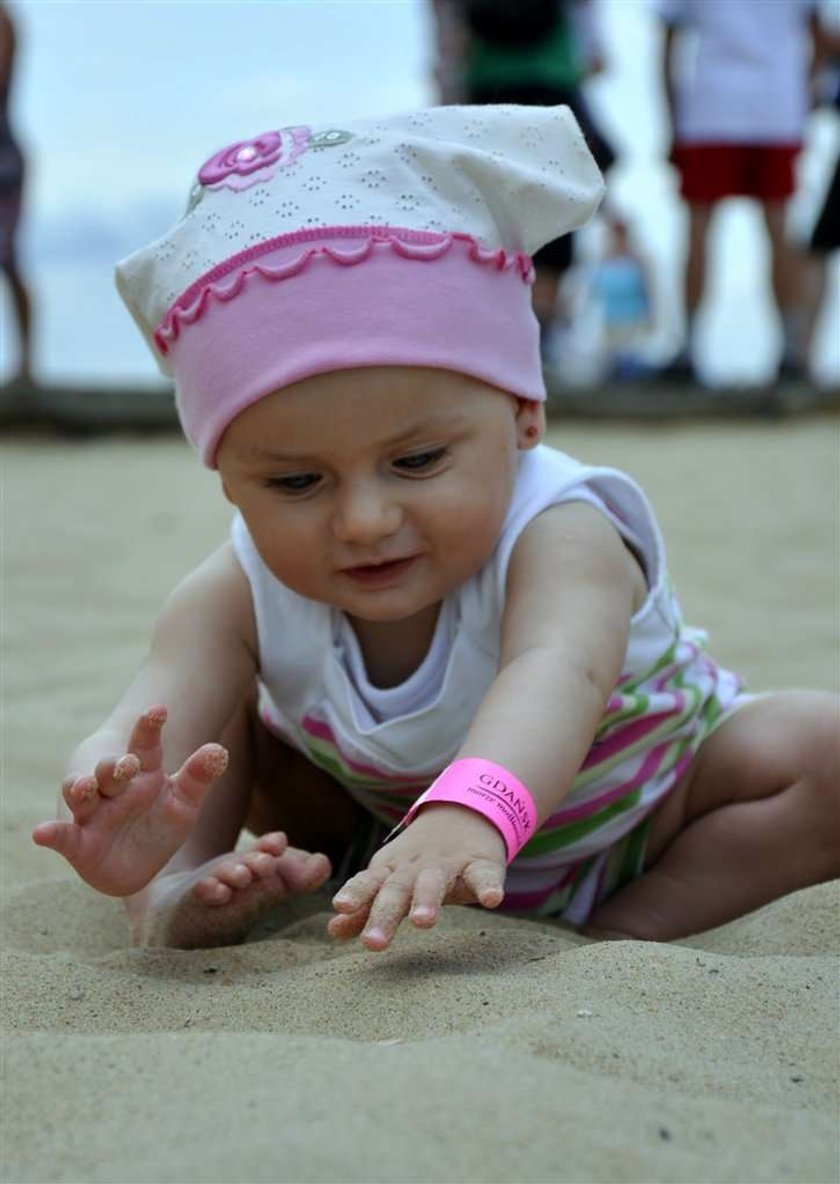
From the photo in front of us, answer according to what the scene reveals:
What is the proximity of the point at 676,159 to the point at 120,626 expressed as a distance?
4213 millimetres

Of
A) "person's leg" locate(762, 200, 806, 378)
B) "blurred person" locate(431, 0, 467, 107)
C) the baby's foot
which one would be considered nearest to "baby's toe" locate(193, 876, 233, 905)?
the baby's foot

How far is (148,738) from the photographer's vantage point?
1827 mm

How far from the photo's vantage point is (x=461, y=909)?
6.86 feet

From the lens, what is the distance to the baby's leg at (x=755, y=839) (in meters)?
2.20

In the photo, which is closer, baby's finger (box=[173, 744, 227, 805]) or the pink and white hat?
baby's finger (box=[173, 744, 227, 805])

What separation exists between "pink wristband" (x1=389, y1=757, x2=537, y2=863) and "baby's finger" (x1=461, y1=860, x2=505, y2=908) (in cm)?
7

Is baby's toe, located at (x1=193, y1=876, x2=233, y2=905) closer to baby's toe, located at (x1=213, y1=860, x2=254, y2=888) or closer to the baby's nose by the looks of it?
baby's toe, located at (x1=213, y1=860, x2=254, y2=888)

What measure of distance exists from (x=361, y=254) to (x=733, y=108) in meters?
5.56

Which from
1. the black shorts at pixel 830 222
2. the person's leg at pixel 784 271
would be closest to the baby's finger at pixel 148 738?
the person's leg at pixel 784 271

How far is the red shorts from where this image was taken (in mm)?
7148

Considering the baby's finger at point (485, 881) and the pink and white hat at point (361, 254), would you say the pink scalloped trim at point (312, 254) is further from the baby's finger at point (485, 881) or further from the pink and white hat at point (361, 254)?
the baby's finger at point (485, 881)

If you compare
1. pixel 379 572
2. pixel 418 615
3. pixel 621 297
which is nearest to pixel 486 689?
pixel 418 615

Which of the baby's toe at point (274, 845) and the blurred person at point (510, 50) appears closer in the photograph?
the baby's toe at point (274, 845)

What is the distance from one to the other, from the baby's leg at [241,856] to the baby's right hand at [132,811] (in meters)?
0.10
